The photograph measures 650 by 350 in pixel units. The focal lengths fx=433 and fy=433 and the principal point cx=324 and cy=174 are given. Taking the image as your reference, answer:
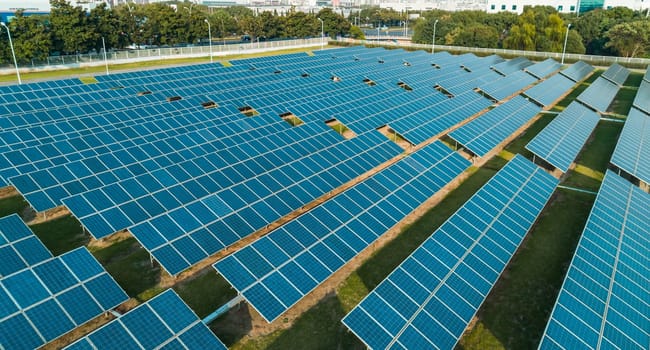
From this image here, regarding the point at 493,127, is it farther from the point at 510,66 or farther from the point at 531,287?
the point at 510,66

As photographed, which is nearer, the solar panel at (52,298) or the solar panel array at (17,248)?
the solar panel at (52,298)

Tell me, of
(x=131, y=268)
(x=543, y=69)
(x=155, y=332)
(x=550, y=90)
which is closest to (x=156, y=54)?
(x=543, y=69)

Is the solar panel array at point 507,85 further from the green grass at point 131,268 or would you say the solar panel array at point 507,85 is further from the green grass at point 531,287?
the green grass at point 131,268

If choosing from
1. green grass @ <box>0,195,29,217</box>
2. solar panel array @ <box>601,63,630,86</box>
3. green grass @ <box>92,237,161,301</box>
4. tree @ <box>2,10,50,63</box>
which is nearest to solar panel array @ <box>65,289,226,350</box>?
green grass @ <box>92,237,161,301</box>

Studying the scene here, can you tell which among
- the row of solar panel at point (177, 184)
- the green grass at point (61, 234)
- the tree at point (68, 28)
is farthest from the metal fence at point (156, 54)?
the row of solar panel at point (177, 184)

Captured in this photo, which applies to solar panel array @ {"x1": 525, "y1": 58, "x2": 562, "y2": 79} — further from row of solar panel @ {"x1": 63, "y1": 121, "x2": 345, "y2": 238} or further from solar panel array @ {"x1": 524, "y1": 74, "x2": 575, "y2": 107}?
row of solar panel @ {"x1": 63, "y1": 121, "x2": 345, "y2": 238}

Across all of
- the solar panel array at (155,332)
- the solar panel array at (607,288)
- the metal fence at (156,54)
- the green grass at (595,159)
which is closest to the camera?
the solar panel array at (155,332)

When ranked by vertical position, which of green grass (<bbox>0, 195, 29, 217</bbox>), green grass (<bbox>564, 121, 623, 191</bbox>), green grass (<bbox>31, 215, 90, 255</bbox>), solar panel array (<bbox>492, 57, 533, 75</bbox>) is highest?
solar panel array (<bbox>492, 57, 533, 75</bbox>)
